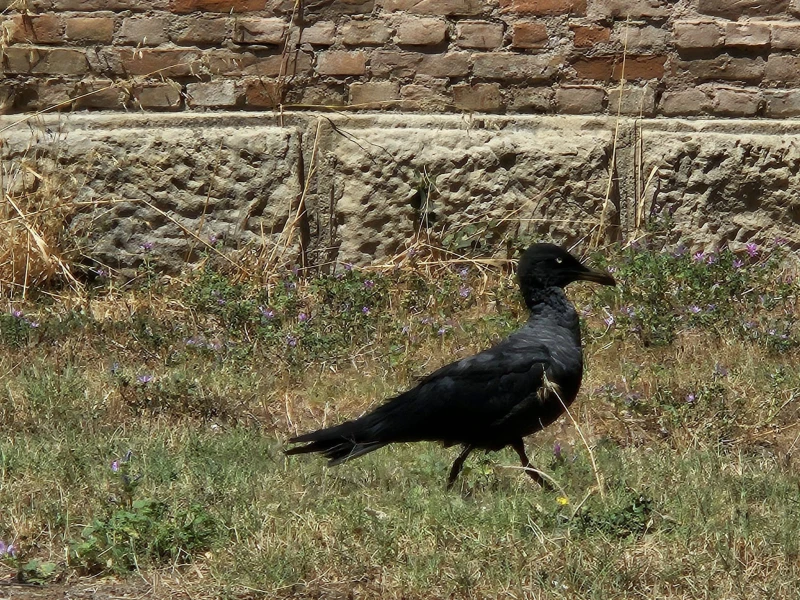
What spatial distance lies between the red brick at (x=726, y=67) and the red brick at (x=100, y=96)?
2.72m

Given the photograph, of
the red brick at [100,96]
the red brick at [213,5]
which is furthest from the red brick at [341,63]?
the red brick at [100,96]

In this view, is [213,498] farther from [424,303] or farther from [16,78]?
[16,78]

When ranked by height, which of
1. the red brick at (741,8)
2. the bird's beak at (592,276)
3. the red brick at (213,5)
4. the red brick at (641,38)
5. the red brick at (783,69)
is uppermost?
the red brick at (213,5)

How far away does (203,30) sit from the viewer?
21.0 ft

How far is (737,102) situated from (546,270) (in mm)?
2189

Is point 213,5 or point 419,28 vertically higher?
point 213,5

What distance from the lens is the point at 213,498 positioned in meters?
4.08

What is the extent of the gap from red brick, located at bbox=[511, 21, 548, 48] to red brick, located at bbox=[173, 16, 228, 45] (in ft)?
4.53

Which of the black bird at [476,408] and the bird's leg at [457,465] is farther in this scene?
the bird's leg at [457,465]

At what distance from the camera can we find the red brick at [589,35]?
6453mm

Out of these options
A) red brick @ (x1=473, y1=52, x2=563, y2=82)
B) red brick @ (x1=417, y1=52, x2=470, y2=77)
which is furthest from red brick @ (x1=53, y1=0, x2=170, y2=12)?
red brick @ (x1=473, y1=52, x2=563, y2=82)

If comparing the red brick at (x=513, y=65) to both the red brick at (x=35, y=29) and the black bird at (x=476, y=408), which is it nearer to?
the red brick at (x=35, y=29)

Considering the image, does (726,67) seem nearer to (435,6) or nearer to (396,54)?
(435,6)

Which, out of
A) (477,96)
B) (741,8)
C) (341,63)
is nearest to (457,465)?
(477,96)
